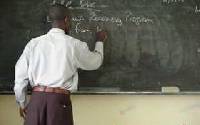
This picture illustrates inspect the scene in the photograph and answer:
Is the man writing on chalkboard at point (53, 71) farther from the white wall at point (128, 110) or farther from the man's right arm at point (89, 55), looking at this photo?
the white wall at point (128, 110)

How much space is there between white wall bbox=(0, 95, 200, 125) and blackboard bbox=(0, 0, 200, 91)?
0.46 ft

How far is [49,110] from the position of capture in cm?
278

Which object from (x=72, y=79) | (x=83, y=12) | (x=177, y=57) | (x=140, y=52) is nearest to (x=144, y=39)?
(x=140, y=52)

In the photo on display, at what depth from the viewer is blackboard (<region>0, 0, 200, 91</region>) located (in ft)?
10.7

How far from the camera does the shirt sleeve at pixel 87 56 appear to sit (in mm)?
2869

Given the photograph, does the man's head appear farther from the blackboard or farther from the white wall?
the white wall

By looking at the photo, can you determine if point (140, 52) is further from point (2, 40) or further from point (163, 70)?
point (2, 40)

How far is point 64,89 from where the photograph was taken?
2.84 metres

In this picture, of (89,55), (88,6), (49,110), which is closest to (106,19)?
(88,6)

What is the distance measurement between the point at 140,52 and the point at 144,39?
0.37ft

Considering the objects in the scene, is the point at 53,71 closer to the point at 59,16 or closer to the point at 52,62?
the point at 52,62

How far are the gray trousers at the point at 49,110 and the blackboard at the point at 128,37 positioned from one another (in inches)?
19.9

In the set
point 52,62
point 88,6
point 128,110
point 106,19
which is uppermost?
point 88,6

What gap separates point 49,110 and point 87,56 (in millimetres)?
479
